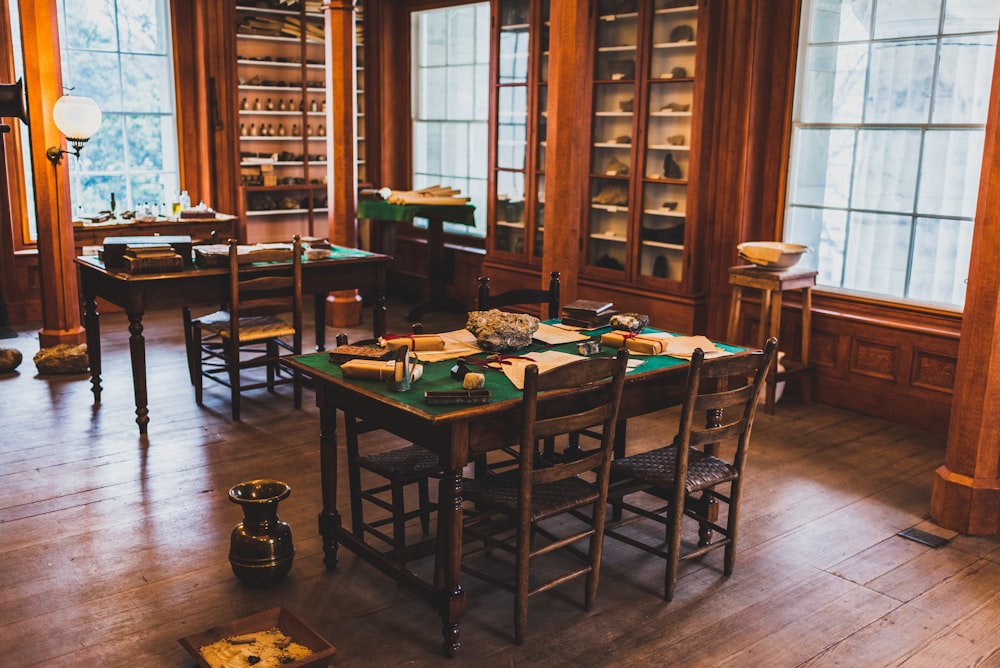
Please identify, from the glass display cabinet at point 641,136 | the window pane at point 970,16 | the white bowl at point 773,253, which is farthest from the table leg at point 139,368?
the window pane at point 970,16

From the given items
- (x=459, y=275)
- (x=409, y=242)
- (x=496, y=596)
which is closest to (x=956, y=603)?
(x=496, y=596)

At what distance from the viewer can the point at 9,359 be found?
252 inches

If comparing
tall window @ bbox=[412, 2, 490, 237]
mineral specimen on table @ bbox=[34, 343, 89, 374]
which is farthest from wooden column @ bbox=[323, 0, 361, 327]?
mineral specimen on table @ bbox=[34, 343, 89, 374]

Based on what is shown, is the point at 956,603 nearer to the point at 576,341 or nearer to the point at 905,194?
the point at 576,341

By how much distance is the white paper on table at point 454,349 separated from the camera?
365cm

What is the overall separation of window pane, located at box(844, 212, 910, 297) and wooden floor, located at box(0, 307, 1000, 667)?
1.08 m

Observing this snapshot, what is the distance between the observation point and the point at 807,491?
456 centimetres

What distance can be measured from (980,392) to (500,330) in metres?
2.13

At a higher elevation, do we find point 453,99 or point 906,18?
point 906,18

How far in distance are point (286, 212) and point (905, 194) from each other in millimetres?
5834

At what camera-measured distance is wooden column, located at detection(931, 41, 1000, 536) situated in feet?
12.8

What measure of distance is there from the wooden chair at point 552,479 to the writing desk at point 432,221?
4896 millimetres

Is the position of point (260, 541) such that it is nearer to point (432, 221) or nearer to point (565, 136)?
point (565, 136)

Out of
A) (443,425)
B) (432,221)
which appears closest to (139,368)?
(443,425)
